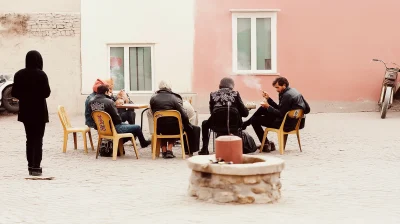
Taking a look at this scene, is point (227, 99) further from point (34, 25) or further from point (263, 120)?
point (34, 25)

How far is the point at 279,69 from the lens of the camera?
23891mm

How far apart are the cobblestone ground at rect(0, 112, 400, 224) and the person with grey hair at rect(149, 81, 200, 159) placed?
1.54 ft

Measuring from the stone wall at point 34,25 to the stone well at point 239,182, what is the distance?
15.2m

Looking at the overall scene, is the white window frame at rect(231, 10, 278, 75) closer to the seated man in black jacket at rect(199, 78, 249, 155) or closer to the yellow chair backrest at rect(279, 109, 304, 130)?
the yellow chair backrest at rect(279, 109, 304, 130)

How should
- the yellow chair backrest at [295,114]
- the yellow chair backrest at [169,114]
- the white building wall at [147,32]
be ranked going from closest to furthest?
the yellow chair backrest at [169,114]
the yellow chair backrest at [295,114]
the white building wall at [147,32]

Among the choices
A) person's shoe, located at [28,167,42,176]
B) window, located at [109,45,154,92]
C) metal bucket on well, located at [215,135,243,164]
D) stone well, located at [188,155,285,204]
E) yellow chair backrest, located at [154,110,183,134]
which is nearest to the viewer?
stone well, located at [188,155,285,204]

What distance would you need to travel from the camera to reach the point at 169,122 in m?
14.0

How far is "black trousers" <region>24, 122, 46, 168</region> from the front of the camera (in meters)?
11.7

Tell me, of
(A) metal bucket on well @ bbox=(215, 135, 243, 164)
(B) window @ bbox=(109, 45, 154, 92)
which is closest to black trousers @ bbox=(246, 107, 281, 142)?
(A) metal bucket on well @ bbox=(215, 135, 243, 164)

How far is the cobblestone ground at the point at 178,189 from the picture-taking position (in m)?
8.39

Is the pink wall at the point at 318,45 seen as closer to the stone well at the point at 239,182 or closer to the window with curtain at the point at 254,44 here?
the window with curtain at the point at 254,44

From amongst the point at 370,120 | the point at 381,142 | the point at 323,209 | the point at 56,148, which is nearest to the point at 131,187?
the point at 323,209

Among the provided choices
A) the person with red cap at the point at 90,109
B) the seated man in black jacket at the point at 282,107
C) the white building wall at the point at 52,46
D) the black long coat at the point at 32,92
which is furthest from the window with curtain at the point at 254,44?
the black long coat at the point at 32,92

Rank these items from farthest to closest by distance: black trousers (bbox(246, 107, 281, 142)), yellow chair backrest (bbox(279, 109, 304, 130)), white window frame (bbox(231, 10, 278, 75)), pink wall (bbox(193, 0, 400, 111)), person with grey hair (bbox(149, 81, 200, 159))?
1. white window frame (bbox(231, 10, 278, 75))
2. pink wall (bbox(193, 0, 400, 111))
3. black trousers (bbox(246, 107, 281, 142))
4. yellow chair backrest (bbox(279, 109, 304, 130))
5. person with grey hair (bbox(149, 81, 200, 159))
